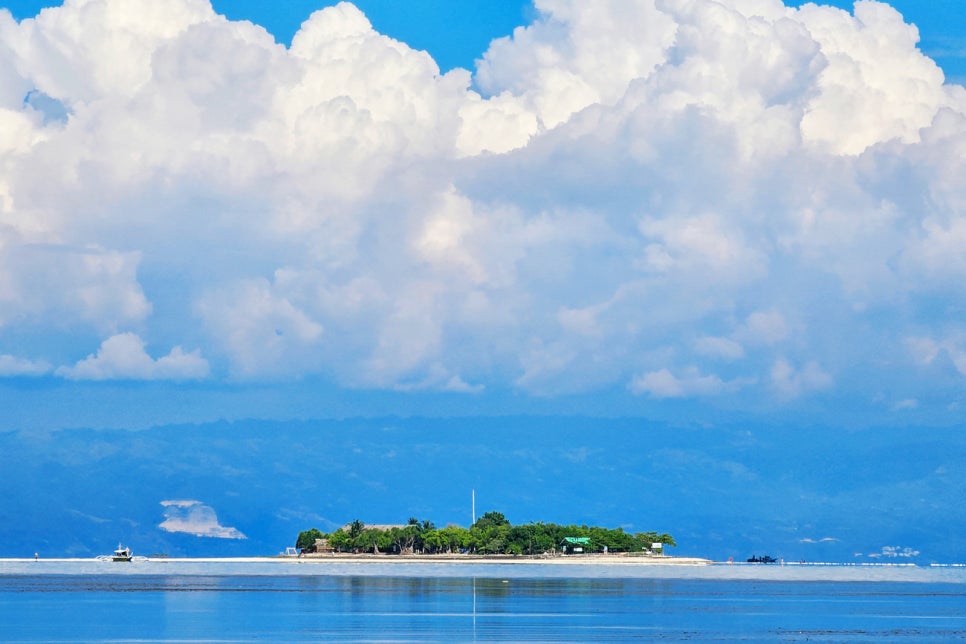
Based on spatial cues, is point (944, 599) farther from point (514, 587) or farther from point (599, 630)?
point (599, 630)

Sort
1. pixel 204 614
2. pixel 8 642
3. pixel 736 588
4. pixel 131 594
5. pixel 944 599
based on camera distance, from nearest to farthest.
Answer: pixel 8 642
pixel 204 614
pixel 131 594
pixel 944 599
pixel 736 588

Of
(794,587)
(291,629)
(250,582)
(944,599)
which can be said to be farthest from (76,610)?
→ (794,587)

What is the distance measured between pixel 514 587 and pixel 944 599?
40.2 metres

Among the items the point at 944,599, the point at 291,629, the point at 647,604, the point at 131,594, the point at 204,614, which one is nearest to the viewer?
the point at 291,629

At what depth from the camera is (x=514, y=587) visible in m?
150

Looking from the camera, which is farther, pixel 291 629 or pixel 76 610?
pixel 76 610

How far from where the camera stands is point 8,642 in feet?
259

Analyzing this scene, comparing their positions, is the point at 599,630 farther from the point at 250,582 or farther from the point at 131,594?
the point at 250,582

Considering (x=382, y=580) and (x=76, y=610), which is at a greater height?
(x=382, y=580)

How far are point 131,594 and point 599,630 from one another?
5761cm

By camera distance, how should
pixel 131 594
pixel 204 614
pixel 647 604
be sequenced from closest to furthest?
pixel 204 614
pixel 647 604
pixel 131 594

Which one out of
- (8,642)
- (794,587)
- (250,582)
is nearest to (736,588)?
(794,587)

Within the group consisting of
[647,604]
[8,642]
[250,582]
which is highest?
[250,582]

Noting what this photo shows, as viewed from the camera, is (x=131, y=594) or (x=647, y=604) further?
(x=131, y=594)
